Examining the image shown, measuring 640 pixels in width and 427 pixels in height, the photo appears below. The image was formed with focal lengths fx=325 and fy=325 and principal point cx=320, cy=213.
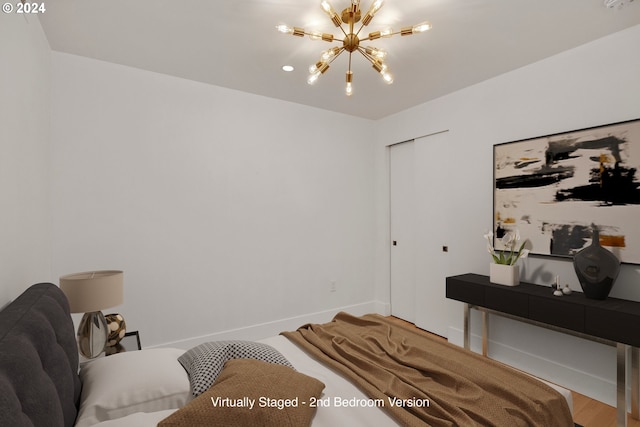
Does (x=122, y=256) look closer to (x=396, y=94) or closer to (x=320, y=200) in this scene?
(x=320, y=200)

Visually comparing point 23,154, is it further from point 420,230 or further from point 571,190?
point 571,190

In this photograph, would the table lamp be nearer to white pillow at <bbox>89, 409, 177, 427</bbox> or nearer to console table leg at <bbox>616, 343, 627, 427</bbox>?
white pillow at <bbox>89, 409, 177, 427</bbox>

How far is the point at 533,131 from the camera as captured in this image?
2.77 meters

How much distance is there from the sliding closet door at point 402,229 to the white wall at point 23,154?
136 inches

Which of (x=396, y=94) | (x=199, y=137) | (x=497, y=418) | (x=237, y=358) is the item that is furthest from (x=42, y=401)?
(x=396, y=94)

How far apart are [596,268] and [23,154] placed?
139 inches

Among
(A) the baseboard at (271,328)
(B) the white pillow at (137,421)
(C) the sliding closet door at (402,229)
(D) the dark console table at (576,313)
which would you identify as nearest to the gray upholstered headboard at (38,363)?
(B) the white pillow at (137,421)

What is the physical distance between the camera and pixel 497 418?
4.25 feet

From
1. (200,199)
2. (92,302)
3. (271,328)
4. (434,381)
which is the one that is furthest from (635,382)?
(200,199)

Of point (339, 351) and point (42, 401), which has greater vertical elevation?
point (42, 401)

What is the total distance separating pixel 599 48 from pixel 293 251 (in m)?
3.15

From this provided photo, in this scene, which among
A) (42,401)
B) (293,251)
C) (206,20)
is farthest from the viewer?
(293,251)

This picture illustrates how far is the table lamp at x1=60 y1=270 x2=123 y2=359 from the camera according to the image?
189 cm

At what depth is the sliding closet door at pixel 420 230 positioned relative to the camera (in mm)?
3594
